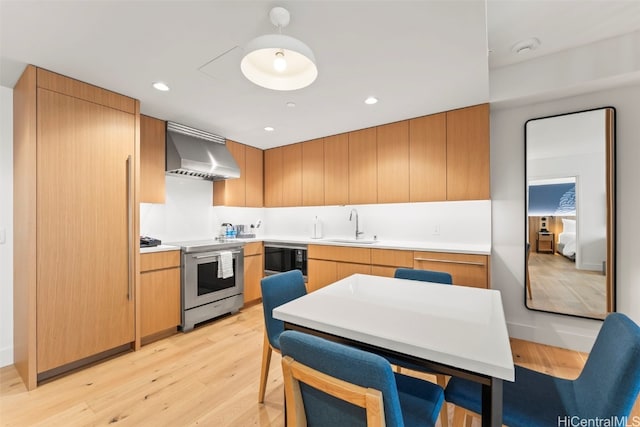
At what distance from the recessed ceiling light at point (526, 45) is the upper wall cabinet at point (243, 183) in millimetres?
3498

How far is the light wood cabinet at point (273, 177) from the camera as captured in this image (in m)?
4.53

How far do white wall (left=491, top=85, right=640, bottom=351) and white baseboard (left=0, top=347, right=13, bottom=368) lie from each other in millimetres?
4639

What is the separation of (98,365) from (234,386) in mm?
1306

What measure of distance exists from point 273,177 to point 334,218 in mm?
1255

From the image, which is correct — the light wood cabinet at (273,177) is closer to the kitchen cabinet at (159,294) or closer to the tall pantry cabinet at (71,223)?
the kitchen cabinet at (159,294)

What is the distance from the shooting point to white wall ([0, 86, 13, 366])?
2369 millimetres

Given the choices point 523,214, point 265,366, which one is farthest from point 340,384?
point 523,214

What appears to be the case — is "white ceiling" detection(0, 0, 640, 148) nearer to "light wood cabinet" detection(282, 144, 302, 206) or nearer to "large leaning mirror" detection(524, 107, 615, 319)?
"large leaning mirror" detection(524, 107, 615, 319)

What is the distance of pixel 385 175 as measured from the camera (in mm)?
3520

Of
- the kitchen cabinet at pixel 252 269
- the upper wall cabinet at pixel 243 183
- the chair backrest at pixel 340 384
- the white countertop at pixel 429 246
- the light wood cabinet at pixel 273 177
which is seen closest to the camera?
the chair backrest at pixel 340 384

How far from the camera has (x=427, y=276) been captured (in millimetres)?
2033

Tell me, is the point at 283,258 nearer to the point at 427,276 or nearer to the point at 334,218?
the point at 334,218

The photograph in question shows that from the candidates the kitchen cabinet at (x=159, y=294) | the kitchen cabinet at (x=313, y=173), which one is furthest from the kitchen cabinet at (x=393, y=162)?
the kitchen cabinet at (x=159, y=294)

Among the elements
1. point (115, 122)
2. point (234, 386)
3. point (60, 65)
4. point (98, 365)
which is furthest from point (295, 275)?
point (60, 65)
